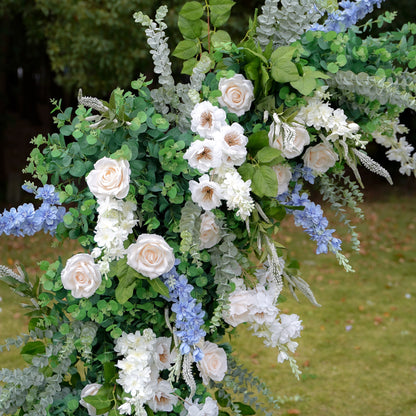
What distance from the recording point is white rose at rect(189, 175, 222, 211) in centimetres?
181

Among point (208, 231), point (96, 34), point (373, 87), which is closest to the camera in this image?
point (208, 231)

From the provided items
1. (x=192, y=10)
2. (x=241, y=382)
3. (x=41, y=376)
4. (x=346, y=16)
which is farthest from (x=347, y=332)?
(x=192, y=10)

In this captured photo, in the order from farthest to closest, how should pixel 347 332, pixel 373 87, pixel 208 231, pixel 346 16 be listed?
pixel 347 332, pixel 346 16, pixel 373 87, pixel 208 231

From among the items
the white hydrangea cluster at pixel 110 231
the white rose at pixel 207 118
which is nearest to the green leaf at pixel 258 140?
the white rose at pixel 207 118

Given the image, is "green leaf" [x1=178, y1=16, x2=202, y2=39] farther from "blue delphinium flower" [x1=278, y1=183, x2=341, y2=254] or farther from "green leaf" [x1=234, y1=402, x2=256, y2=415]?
"green leaf" [x1=234, y1=402, x2=256, y2=415]

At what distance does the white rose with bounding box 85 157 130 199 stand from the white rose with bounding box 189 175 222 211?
221 mm

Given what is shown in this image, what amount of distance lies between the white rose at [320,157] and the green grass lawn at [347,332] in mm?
2825

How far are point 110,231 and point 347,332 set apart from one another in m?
4.66

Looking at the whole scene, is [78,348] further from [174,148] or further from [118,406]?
[174,148]

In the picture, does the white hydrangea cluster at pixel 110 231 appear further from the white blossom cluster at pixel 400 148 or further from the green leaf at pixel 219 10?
the white blossom cluster at pixel 400 148

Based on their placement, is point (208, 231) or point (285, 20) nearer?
point (208, 231)

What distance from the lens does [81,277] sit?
1.85 metres

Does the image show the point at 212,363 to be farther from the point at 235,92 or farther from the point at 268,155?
the point at 235,92

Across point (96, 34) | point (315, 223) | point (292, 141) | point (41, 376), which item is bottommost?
point (96, 34)
